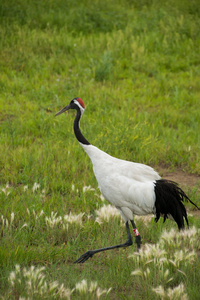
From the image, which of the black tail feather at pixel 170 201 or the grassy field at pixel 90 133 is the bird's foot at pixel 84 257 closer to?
the grassy field at pixel 90 133

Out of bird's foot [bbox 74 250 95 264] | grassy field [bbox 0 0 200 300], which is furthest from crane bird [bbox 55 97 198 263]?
grassy field [bbox 0 0 200 300]

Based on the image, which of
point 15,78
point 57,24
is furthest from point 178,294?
point 57,24

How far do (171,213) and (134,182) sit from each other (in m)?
0.50

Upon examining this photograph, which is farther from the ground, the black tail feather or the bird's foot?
the black tail feather

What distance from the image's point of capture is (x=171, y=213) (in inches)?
165

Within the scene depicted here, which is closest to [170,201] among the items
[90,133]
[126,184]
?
[126,184]

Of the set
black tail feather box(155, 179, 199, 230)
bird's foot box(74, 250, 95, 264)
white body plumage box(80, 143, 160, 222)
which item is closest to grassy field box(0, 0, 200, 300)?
bird's foot box(74, 250, 95, 264)

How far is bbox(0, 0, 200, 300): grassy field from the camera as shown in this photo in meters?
3.66

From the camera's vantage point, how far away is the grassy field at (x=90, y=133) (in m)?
3.66

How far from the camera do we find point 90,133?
6867 millimetres

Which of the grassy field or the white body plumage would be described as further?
the white body plumage

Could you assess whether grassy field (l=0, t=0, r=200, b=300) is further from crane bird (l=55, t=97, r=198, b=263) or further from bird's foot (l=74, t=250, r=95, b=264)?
crane bird (l=55, t=97, r=198, b=263)

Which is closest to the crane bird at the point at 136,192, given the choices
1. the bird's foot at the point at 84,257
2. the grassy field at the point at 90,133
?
the bird's foot at the point at 84,257

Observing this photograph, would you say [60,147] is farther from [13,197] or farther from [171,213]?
[171,213]
